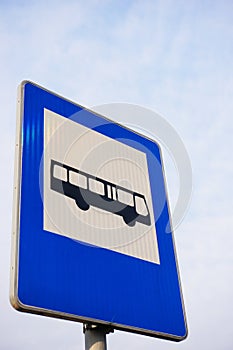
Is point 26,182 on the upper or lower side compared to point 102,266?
upper

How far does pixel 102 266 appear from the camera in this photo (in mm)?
1713

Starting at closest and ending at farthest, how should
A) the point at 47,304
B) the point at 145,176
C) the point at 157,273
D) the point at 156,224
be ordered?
the point at 47,304, the point at 157,273, the point at 156,224, the point at 145,176

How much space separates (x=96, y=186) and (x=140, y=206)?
0.24m

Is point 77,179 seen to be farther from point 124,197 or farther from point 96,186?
point 124,197

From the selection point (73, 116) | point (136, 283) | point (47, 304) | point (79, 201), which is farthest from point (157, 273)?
point (73, 116)

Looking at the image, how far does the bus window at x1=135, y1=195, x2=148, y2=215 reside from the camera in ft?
6.58

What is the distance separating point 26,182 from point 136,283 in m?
0.54

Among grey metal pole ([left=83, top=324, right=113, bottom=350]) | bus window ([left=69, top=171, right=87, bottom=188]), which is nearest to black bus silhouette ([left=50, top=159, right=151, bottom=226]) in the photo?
bus window ([left=69, top=171, right=87, bottom=188])

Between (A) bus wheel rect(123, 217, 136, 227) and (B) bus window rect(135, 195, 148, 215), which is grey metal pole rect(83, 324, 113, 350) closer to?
(A) bus wheel rect(123, 217, 136, 227)

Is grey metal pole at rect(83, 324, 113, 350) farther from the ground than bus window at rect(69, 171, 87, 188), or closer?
closer

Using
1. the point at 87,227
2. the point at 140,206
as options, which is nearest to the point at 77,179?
the point at 87,227

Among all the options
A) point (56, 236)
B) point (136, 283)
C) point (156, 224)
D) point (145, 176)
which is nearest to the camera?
point (56, 236)

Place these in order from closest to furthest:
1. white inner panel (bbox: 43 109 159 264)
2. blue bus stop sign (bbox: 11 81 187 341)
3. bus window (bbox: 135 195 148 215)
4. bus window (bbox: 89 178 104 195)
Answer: blue bus stop sign (bbox: 11 81 187 341)
white inner panel (bbox: 43 109 159 264)
bus window (bbox: 89 178 104 195)
bus window (bbox: 135 195 148 215)

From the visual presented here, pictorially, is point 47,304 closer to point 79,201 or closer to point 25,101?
point 79,201
